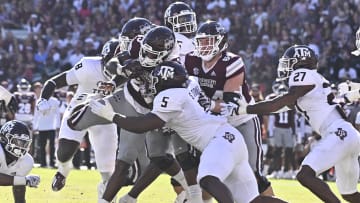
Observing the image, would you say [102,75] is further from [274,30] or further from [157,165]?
[274,30]

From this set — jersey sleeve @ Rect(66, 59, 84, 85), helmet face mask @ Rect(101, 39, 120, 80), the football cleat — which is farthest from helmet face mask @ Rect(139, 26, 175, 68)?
the football cleat

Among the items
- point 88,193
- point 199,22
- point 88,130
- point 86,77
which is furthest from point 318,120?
point 199,22

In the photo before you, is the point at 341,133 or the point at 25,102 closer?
the point at 341,133

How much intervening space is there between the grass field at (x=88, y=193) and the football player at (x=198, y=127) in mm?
2678

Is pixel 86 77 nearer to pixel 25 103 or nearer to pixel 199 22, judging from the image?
pixel 25 103

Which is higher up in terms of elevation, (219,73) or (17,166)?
(219,73)

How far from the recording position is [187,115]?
6.36m

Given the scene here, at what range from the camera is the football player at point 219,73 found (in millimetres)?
7090

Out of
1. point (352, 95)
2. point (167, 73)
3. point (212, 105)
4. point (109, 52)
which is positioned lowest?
point (352, 95)

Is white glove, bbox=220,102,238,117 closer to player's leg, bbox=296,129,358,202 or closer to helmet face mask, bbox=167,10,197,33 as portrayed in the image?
player's leg, bbox=296,129,358,202

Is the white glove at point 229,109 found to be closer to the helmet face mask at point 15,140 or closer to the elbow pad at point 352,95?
the elbow pad at point 352,95

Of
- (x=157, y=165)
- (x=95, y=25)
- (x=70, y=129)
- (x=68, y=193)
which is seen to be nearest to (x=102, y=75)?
(x=70, y=129)

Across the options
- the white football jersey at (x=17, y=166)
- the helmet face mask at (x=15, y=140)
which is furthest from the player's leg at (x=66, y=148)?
the helmet face mask at (x=15, y=140)

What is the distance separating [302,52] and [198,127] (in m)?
1.40
